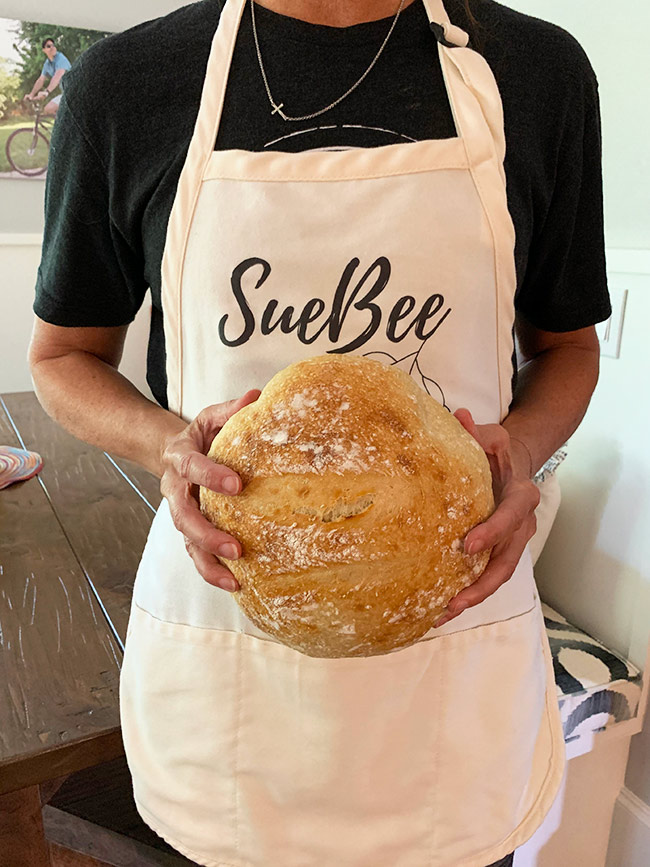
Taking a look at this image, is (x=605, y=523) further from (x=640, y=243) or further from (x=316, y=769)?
(x=316, y=769)

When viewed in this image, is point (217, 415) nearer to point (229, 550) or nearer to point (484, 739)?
point (229, 550)

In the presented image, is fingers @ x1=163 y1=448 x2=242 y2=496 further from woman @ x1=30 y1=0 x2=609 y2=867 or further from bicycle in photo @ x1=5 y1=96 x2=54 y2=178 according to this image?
bicycle in photo @ x1=5 y1=96 x2=54 y2=178

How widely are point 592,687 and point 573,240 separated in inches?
37.4

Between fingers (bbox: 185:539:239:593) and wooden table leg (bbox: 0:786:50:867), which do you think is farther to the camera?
wooden table leg (bbox: 0:786:50:867)

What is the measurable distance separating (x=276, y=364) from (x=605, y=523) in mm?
1052

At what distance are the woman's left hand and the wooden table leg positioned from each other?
0.66m

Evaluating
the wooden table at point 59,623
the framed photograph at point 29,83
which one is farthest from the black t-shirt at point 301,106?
the framed photograph at point 29,83

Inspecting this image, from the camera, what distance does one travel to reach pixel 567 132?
0.76m

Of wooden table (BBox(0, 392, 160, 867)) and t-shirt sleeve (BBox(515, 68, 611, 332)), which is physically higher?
t-shirt sleeve (BBox(515, 68, 611, 332))

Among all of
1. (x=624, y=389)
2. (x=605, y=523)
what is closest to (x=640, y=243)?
(x=624, y=389)

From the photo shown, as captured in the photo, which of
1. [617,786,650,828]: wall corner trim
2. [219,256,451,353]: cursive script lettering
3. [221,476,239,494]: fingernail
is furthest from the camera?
[617,786,650,828]: wall corner trim

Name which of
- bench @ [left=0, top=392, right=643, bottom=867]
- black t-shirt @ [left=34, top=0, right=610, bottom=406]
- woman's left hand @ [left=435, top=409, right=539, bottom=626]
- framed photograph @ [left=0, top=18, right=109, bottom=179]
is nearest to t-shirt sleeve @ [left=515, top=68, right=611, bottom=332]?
black t-shirt @ [left=34, top=0, right=610, bottom=406]

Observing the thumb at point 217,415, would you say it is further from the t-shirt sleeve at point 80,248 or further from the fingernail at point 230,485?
the t-shirt sleeve at point 80,248

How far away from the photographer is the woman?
27.9 inches
